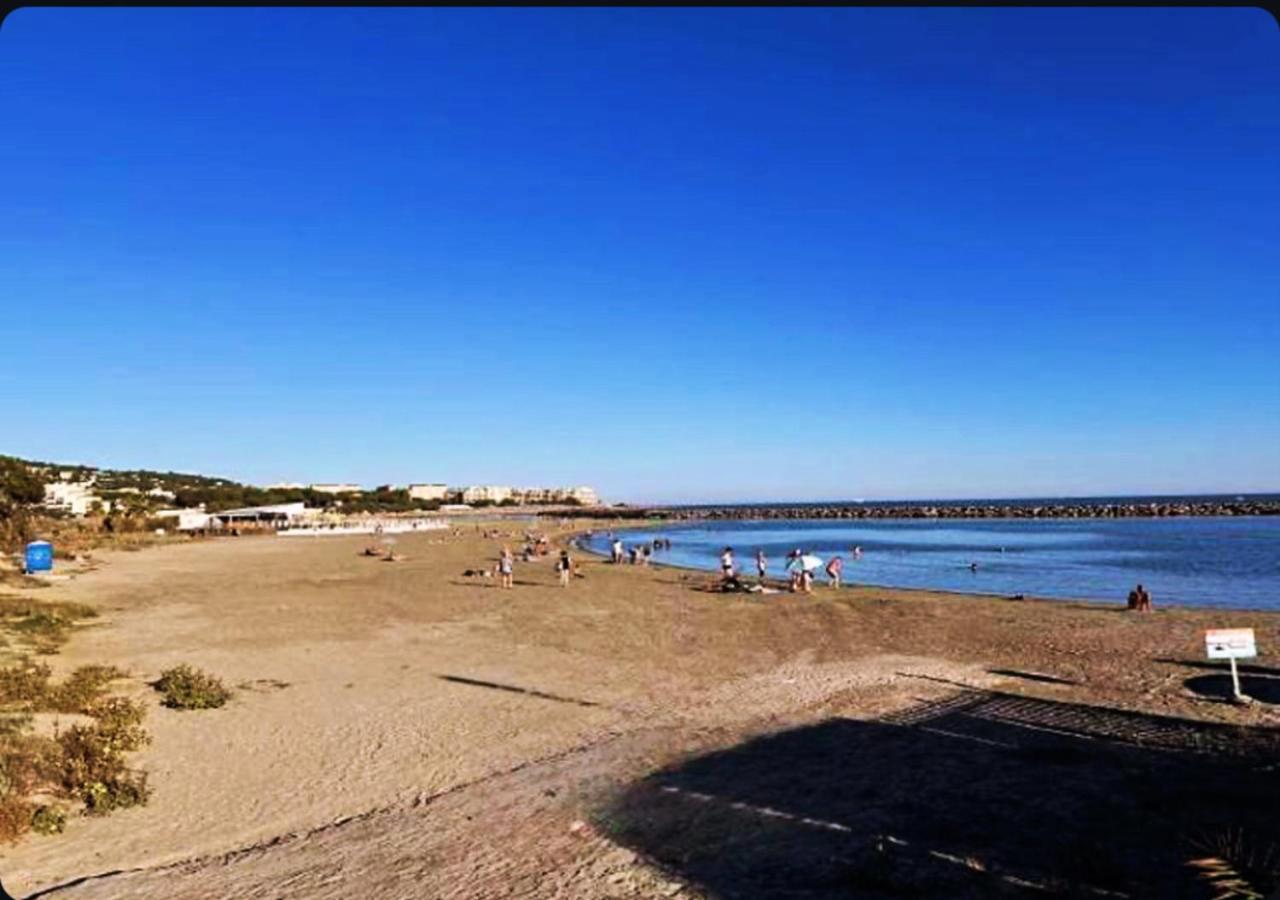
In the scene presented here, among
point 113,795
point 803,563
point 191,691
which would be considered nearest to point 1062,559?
point 803,563

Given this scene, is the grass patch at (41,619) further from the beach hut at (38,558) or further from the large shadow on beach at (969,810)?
the large shadow on beach at (969,810)

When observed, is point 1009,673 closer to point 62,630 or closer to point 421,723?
point 421,723

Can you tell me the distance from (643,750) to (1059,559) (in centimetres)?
4114

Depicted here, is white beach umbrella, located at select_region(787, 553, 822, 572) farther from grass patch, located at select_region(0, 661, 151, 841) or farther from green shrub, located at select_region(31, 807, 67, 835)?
green shrub, located at select_region(31, 807, 67, 835)

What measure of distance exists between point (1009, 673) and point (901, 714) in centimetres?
362

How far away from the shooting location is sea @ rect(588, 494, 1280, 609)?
99.9 feet

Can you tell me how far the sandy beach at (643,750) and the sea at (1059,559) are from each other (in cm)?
909

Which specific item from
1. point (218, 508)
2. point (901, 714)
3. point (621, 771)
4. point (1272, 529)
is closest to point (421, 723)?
point (621, 771)

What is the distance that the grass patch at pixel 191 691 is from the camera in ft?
41.9

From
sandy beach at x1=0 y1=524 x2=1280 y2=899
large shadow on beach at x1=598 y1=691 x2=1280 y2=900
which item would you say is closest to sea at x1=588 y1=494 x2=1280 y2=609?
sandy beach at x1=0 y1=524 x2=1280 y2=899

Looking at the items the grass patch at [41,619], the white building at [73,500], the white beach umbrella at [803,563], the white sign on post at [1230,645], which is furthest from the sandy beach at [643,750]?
the white building at [73,500]

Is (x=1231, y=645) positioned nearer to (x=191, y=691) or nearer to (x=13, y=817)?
(x=13, y=817)

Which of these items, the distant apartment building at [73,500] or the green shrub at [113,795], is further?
the distant apartment building at [73,500]

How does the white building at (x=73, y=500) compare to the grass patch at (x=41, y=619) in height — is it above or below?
above
